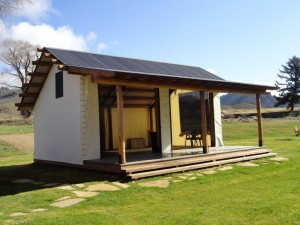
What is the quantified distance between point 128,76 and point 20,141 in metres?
16.1

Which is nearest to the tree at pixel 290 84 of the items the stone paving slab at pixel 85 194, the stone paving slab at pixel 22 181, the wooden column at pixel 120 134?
the wooden column at pixel 120 134

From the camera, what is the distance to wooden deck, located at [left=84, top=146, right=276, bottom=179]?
9.02 m

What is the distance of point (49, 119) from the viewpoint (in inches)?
515

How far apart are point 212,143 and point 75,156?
20.1ft

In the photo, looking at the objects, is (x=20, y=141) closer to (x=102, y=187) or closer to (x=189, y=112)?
(x=189, y=112)

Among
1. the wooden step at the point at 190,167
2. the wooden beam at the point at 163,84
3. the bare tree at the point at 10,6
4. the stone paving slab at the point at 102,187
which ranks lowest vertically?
the stone paving slab at the point at 102,187

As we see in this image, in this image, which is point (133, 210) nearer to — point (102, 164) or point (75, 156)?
point (102, 164)

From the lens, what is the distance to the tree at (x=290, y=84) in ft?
163

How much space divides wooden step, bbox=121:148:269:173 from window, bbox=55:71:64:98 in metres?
4.51

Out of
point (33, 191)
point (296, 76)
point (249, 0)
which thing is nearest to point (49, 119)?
point (33, 191)

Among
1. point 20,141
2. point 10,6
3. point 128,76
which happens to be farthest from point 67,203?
point 20,141

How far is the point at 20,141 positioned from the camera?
22625 millimetres

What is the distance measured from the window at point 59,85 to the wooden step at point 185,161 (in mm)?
4505

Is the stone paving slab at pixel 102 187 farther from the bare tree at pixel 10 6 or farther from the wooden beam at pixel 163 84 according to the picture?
the bare tree at pixel 10 6
